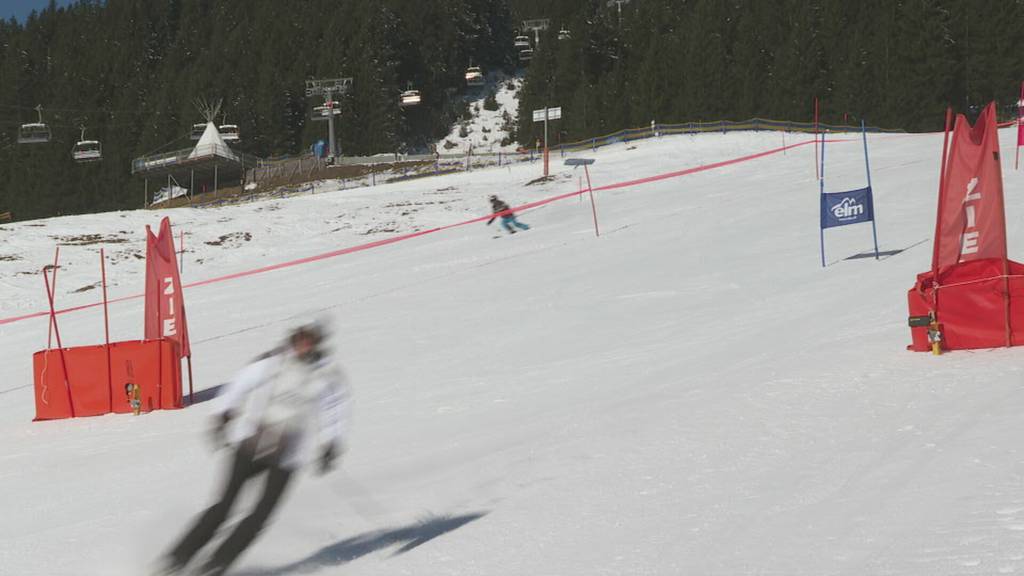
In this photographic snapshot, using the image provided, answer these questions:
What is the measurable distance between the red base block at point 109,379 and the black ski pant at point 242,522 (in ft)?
24.7

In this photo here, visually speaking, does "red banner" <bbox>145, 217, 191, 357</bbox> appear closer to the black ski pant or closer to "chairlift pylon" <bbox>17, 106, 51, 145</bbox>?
the black ski pant

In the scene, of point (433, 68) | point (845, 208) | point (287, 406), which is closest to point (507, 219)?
point (845, 208)

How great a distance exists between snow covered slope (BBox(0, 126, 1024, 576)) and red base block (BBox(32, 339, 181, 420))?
1.21 ft

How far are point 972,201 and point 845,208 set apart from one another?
24.9 feet

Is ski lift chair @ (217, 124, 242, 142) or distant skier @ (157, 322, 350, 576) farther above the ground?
ski lift chair @ (217, 124, 242, 142)

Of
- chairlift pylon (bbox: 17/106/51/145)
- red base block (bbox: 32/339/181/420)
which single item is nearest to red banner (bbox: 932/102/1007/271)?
red base block (bbox: 32/339/181/420)

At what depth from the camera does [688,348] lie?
1227 cm

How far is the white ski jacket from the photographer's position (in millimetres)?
5355

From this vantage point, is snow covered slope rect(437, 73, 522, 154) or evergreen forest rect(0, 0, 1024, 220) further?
snow covered slope rect(437, 73, 522, 154)

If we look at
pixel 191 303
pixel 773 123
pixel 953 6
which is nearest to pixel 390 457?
pixel 191 303

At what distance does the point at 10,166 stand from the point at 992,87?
309 feet

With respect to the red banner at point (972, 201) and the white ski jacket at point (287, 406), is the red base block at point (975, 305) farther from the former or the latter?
the white ski jacket at point (287, 406)

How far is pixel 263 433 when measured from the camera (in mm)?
5383

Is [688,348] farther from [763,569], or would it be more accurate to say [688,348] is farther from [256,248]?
[256,248]
